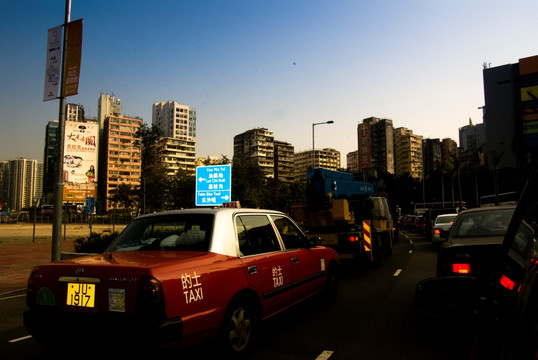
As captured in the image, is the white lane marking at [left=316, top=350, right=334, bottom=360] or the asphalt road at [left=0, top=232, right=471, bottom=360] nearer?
the white lane marking at [left=316, top=350, right=334, bottom=360]

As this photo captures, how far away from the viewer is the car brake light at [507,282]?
1777mm

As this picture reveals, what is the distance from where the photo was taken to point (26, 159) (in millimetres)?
176750

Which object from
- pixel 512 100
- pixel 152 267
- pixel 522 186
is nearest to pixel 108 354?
pixel 152 267

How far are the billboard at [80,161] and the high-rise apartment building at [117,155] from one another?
8463 cm

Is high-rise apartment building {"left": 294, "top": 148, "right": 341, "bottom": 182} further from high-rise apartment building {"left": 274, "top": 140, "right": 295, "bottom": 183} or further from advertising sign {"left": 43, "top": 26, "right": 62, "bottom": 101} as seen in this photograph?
advertising sign {"left": 43, "top": 26, "right": 62, "bottom": 101}

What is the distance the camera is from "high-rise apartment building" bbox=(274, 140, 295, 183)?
162875mm

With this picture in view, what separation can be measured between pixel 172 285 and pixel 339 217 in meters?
8.20

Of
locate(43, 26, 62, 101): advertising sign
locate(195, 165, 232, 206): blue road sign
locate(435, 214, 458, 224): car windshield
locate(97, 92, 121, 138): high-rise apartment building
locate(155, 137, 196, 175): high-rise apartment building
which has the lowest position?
locate(435, 214, 458, 224): car windshield

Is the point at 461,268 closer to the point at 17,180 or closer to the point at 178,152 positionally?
the point at 178,152

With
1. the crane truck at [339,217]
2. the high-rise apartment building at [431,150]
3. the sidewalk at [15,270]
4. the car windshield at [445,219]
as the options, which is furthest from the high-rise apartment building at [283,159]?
the crane truck at [339,217]

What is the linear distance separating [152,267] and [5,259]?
15404 mm

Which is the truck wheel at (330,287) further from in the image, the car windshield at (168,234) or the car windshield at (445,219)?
A: the car windshield at (445,219)

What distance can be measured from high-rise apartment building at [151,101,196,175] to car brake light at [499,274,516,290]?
142127 millimetres

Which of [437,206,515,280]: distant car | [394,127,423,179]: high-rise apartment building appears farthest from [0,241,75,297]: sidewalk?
[394,127,423,179]: high-rise apartment building
